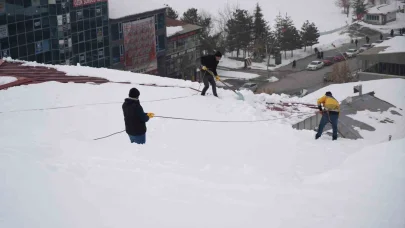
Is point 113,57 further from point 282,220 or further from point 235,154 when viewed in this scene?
point 282,220

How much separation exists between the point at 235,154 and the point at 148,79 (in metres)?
7.36

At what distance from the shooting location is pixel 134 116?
32.0 feet

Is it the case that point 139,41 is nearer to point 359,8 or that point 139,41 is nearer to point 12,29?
point 12,29

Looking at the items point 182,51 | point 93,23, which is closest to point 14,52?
point 93,23

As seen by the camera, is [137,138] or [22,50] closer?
[137,138]

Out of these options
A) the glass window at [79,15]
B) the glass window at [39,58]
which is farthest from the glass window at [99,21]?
the glass window at [39,58]

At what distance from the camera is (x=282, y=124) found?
1344 cm

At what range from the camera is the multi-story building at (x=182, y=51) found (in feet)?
172

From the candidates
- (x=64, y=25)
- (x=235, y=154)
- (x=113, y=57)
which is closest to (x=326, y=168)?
(x=235, y=154)

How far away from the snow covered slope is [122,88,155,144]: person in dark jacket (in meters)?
0.33

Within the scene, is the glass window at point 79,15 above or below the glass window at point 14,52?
above

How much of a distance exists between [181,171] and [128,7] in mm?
41187

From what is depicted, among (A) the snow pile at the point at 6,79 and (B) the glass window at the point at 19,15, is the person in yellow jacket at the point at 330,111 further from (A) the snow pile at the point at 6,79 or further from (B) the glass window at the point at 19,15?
(B) the glass window at the point at 19,15

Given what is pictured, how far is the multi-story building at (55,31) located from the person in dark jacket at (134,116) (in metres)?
30.2
